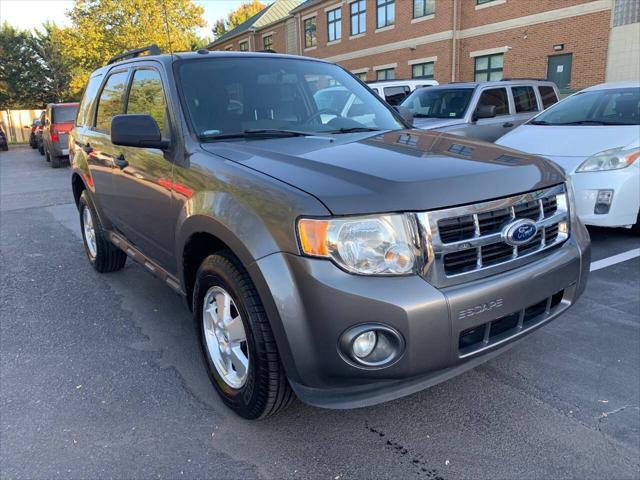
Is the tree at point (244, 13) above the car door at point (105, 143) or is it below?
above

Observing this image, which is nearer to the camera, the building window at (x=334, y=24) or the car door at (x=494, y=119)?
the car door at (x=494, y=119)

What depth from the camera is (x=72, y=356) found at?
348 centimetres

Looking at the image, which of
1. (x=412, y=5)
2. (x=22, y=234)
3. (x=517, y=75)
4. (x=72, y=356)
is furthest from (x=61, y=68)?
(x=72, y=356)

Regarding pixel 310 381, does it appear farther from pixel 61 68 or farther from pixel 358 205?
pixel 61 68

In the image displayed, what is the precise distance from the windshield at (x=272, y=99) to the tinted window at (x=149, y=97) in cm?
20

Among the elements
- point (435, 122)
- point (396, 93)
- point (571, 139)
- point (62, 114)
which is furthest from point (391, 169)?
point (62, 114)

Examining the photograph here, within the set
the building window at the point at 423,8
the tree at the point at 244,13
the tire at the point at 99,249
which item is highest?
the tree at the point at 244,13

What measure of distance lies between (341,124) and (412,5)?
72.7 feet

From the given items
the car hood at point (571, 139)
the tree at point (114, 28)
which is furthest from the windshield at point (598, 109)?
the tree at point (114, 28)

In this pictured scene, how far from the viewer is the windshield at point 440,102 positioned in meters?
8.87

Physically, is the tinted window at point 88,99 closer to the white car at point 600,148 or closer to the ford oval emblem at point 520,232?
the ford oval emblem at point 520,232

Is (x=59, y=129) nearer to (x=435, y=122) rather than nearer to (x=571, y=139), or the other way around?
(x=435, y=122)

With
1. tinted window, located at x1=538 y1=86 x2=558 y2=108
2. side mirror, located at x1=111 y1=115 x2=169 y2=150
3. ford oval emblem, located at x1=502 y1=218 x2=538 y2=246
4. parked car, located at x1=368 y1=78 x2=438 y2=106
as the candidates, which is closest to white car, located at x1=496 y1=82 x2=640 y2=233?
ford oval emblem, located at x1=502 y1=218 x2=538 y2=246

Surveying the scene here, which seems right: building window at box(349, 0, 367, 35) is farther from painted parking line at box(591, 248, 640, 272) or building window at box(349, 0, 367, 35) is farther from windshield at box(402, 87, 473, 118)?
painted parking line at box(591, 248, 640, 272)
